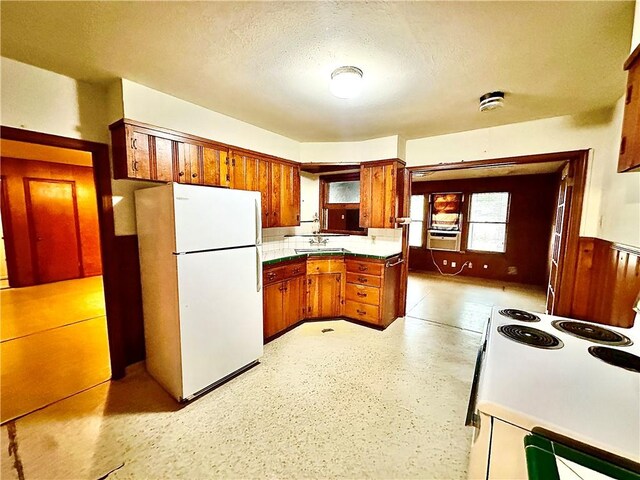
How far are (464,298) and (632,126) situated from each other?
4.00 metres

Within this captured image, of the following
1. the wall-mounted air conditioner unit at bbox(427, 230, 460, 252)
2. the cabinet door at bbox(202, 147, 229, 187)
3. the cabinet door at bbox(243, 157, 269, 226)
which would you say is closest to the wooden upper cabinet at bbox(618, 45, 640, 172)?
the cabinet door at bbox(243, 157, 269, 226)

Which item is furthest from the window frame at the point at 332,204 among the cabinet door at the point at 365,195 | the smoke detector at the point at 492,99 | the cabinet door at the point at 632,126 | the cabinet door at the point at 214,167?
the cabinet door at the point at 632,126

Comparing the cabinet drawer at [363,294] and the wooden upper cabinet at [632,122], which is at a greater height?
the wooden upper cabinet at [632,122]

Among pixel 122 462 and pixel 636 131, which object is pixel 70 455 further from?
pixel 636 131

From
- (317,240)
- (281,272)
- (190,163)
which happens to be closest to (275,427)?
(281,272)

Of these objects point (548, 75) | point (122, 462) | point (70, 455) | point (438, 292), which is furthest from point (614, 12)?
point (438, 292)

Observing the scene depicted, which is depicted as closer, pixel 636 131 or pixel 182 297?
pixel 636 131

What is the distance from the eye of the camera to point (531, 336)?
1.27m

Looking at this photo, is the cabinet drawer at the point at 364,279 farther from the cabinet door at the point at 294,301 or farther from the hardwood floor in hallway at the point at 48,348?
the hardwood floor in hallway at the point at 48,348

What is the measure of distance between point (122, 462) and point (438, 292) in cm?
493

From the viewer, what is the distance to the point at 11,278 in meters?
4.74

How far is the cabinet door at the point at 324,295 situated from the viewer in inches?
135

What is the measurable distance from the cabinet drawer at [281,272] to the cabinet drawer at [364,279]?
64cm

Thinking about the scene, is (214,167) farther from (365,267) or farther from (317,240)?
(365,267)
